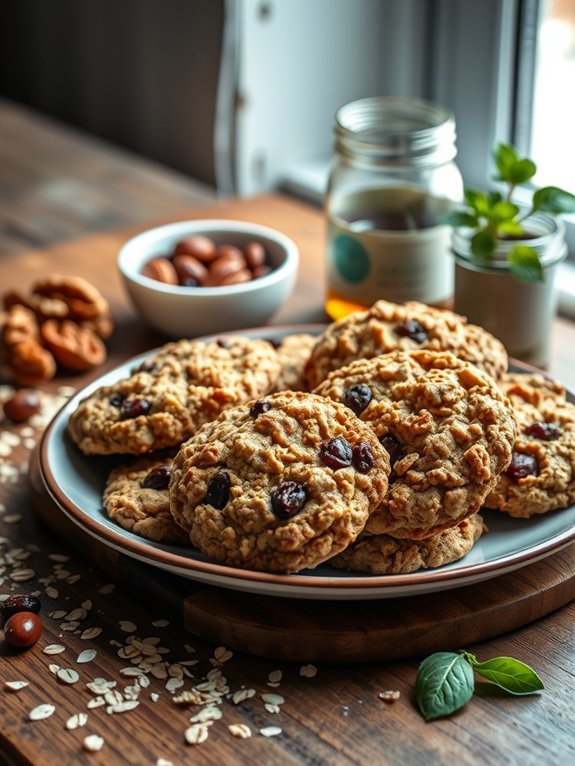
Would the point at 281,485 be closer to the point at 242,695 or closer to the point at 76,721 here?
the point at 242,695

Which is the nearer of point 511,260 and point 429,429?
point 429,429

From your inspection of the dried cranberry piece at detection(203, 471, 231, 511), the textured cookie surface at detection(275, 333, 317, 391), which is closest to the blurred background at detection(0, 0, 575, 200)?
the textured cookie surface at detection(275, 333, 317, 391)

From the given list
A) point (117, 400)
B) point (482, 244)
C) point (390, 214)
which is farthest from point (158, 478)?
point (390, 214)

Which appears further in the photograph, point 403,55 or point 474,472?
point 403,55

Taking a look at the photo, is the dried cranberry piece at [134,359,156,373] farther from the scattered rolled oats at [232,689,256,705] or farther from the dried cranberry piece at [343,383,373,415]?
the scattered rolled oats at [232,689,256,705]

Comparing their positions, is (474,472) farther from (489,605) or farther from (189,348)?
(189,348)

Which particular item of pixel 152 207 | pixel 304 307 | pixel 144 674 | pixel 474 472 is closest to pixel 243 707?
pixel 144 674

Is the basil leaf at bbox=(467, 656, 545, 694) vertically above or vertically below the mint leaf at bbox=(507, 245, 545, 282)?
below
